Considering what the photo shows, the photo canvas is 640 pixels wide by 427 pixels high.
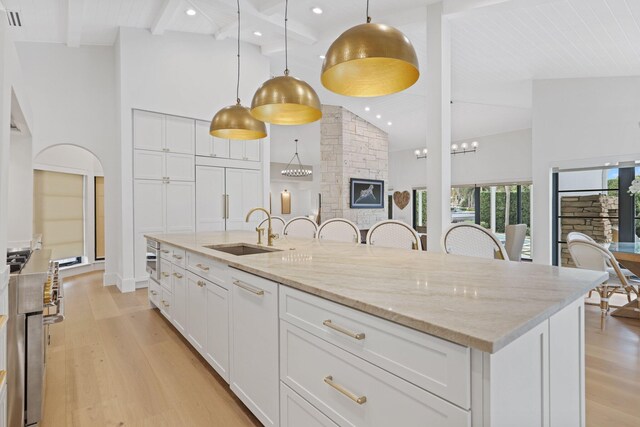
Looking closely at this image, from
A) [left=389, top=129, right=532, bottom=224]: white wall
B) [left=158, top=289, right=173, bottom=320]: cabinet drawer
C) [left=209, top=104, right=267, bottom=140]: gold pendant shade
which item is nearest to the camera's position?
[left=209, top=104, right=267, bottom=140]: gold pendant shade

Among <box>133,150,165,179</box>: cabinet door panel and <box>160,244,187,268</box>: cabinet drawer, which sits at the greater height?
<box>133,150,165,179</box>: cabinet door panel

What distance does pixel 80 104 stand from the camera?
16.2ft

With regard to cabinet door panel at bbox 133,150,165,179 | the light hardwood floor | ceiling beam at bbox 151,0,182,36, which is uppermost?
ceiling beam at bbox 151,0,182,36

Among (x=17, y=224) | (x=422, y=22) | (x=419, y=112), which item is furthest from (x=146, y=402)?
(x=419, y=112)

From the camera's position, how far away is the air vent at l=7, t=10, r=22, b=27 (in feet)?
12.2

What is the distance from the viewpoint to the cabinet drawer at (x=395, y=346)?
0.81 metres

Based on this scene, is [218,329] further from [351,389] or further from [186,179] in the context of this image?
[186,179]

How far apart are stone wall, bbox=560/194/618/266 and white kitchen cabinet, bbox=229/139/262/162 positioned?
480 cm

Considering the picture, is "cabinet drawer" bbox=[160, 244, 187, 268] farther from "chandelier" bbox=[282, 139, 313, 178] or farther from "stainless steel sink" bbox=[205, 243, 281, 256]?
"chandelier" bbox=[282, 139, 313, 178]

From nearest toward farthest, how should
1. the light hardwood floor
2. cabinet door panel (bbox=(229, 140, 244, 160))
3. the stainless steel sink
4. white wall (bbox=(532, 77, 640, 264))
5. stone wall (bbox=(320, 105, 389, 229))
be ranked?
the light hardwood floor < the stainless steel sink < white wall (bbox=(532, 77, 640, 264)) < cabinet door panel (bbox=(229, 140, 244, 160)) < stone wall (bbox=(320, 105, 389, 229))

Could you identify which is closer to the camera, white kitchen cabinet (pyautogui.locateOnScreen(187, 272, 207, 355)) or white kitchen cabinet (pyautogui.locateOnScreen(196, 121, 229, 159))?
white kitchen cabinet (pyautogui.locateOnScreen(187, 272, 207, 355))

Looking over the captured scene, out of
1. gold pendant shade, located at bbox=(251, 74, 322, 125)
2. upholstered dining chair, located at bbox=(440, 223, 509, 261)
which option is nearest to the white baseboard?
gold pendant shade, located at bbox=(251, 74, 322, 125)

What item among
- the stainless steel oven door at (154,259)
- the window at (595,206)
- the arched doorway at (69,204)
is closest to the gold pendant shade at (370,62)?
the stainless steel oven door at (154,259)

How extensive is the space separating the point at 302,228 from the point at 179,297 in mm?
1622
